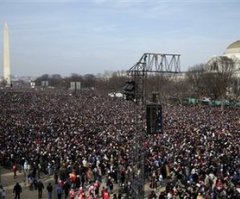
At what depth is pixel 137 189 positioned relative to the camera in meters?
16.5

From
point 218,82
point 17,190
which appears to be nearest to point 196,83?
point 218,82

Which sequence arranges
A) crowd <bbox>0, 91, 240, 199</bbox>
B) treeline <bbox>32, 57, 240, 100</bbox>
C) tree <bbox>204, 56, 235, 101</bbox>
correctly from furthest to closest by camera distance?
treeline <bbox>32, 57, 240, 100</bbox>
tree <bbox>204, 56, 235, 101</bbox>
crowd <bbox>0, 91, 240, 199</bbox>

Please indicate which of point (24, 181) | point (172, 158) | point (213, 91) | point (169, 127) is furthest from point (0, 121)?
point (213, 91)

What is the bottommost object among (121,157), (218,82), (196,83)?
(121,157)

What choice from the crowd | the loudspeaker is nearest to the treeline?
the crowd

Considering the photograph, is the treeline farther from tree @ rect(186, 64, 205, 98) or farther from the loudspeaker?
the loudspeaker

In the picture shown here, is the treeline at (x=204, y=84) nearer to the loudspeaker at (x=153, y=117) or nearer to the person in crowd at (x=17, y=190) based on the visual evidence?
the person in crowd at (x=17, y=190)

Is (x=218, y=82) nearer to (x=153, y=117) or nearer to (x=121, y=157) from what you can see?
(x=121, y=157)

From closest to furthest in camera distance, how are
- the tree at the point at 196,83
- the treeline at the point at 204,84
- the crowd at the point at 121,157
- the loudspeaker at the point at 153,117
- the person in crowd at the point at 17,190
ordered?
1. the loudspeaker at the point at 153,117
2. the crowd at the point at 121,157
3. the person in crowd at the point at 17,190
4. the treeline at the point at 204,84
5. the tree at the point at 196,83

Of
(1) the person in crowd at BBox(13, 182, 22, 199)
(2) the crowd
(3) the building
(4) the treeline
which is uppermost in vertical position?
(3) the building

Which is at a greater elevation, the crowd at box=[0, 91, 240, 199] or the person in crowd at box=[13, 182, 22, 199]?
the crowd at box=[0, 91, 240, 199]

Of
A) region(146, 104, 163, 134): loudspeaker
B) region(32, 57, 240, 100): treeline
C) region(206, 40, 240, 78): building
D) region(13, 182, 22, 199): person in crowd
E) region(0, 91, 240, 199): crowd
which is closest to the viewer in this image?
region(146, 104, 163, 134): loudspeaker

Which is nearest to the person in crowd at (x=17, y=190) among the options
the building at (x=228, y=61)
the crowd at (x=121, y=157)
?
the crowd at (x=121, y=157)

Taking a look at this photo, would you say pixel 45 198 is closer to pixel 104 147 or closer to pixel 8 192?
pixel 8 192
